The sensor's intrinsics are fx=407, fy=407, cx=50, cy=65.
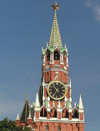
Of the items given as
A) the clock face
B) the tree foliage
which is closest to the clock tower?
the clock face

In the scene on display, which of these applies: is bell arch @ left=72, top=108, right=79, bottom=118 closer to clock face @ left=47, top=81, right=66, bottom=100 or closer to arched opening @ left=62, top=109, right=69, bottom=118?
arched opening @ left=62, top=109, right=69, bottom=118

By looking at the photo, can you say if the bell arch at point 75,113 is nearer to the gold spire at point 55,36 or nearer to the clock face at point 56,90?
the clock face at point 56,90

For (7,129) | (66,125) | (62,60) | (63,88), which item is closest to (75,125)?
(66,125)

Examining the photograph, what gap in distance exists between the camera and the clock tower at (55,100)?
88000mm

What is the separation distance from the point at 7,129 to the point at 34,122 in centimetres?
1607

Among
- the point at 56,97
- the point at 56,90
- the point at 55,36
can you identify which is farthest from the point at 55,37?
the point at 56,97

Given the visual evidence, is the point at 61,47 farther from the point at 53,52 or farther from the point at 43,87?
the point at 43,87

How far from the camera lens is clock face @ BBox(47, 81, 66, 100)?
299ft

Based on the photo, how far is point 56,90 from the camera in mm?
91500

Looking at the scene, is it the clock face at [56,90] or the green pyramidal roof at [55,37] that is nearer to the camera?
the clock face at [56,90]

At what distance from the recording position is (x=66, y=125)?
290 ft

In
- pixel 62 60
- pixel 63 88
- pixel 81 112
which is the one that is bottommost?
pixel 81 112

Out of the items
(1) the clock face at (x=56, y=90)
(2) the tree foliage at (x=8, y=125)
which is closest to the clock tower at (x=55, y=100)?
(1) the clock face at (x=56, y=90)

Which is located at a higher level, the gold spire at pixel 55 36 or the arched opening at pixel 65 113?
the gold spire at pixel 55 36
